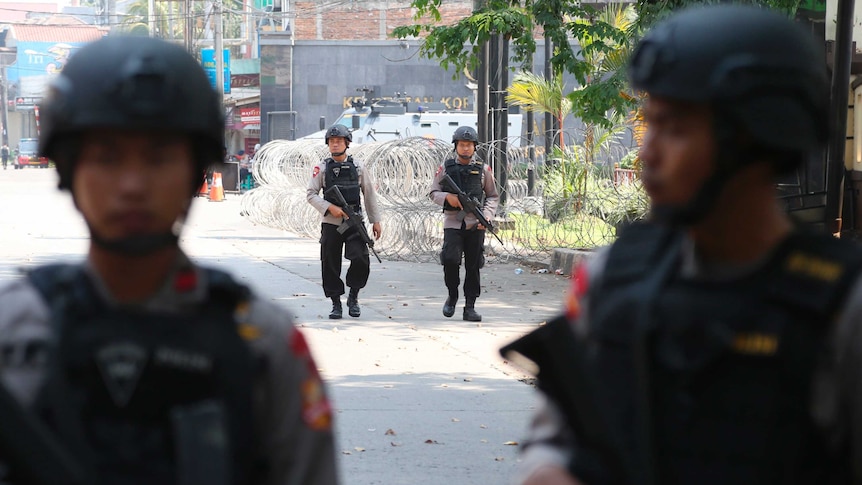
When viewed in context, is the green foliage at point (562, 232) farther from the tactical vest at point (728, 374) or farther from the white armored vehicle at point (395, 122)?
the tactical vest at point (728, 374)

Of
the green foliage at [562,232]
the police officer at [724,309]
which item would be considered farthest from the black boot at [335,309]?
the police officer at [724,309]

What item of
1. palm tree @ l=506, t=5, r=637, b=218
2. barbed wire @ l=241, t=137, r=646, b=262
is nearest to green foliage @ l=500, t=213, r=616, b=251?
barbed wire @ l=241, t=137, r=646, b=262

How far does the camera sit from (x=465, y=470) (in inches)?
251

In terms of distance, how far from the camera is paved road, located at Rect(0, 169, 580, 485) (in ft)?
21.9

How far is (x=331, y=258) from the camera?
11.8m

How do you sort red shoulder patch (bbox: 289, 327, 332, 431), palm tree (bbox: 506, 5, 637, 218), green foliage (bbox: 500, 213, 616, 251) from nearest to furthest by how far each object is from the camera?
red shoulder patch (bbox: 289, 327, 332, 431) < palm tree (bbox: 506, 5, 637, 218) < green foliage (bbox: 500, 213, 616, 251)

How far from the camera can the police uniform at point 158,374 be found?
6.16 feet

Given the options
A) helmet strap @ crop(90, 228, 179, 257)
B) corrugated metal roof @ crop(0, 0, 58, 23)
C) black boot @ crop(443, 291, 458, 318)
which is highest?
corrugated metal roof @ crop(0, 0, 58, 23)

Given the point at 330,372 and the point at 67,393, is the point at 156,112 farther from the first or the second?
the point at 330,372

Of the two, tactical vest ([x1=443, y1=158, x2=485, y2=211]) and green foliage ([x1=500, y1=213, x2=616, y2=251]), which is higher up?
tactical vest ([x1=443, y1=158, x2=485, y2=211])

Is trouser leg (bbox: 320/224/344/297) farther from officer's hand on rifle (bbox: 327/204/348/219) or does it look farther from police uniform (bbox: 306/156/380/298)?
officer's hand on rifle (bbox: 327/204/348/219)

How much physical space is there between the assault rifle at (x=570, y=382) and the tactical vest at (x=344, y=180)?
9.93 metres

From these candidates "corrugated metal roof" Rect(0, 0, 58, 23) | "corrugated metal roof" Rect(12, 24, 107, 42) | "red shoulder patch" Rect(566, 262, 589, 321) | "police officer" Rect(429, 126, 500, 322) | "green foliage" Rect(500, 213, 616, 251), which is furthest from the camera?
"corrugated metal roof" Rect(0, 0, 58, 23)

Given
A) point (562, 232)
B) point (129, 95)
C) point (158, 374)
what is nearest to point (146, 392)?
point (158, 374)
